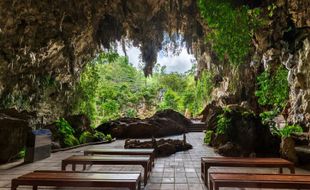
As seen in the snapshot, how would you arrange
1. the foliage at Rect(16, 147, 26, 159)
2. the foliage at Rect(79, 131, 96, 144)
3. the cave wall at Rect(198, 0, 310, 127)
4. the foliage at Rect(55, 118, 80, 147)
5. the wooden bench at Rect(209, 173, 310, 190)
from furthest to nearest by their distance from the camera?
1. the foliage at Rect(79, 131, 96, 144)
2. the foliage at Rect(55, 118, 80, 147)
3. the cave wall at Rect(198, 0, 310, 127)
4. the foliage at Rect(16, 147, 26, 159)
5. the wooden bench at Rect(209, 173, 310, 190)

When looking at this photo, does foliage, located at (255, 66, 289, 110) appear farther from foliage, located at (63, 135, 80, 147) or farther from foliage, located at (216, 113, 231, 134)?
foliage, located at (63, 135, 80, 147)

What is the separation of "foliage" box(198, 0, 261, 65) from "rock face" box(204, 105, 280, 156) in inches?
90.0

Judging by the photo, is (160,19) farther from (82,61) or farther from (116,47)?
(82,61)

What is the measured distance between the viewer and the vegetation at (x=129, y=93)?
1709 cm

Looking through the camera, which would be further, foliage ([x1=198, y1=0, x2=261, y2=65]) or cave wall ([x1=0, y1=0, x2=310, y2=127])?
foliage ([x1=198, y1=0, x2=261, y2=65])

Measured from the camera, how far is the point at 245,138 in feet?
29.5

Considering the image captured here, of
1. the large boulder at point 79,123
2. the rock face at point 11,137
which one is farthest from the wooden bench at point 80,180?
the large boulder at point 79,123

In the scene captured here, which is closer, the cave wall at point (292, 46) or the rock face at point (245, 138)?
the rock face at point (245, 138)

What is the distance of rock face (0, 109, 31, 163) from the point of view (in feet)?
22.0

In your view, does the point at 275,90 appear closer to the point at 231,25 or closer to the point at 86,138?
the point at 231,25

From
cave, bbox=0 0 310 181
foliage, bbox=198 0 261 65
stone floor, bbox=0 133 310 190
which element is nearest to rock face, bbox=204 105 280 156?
cave, bbox=0 0 310 181

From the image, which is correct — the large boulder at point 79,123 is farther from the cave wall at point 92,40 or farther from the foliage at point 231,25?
the foliage at point 231,25

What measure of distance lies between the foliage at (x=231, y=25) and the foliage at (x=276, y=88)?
5.09 metres

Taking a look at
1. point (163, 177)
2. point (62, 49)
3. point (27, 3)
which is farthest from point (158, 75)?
point (163, 177)
